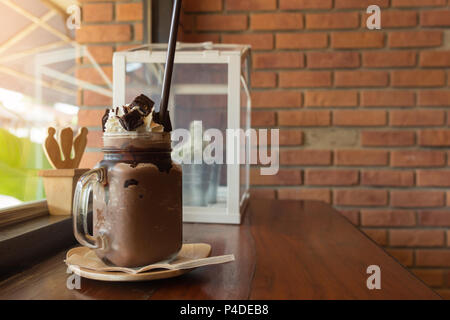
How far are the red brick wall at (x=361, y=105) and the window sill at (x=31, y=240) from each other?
109cm

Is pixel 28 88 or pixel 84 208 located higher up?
pixel 28 88

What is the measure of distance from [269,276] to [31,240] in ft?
1.34

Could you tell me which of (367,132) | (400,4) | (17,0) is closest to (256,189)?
(367,132)

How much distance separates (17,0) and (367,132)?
4.60ft

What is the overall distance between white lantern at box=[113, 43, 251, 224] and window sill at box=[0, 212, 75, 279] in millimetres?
333

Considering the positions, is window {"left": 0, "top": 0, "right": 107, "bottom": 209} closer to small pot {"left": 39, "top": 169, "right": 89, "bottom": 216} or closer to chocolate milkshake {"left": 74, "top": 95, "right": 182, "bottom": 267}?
small pot {"left": 39, "top": 169, "right": 89, "bottom": 216}

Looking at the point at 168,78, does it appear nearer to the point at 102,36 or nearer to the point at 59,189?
the point at 59,189

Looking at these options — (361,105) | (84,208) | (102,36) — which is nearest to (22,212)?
(84,208)

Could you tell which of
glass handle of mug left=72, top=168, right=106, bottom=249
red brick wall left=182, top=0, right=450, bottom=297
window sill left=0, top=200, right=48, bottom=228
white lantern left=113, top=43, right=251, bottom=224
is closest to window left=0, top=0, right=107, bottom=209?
window sill left=0, top=200, right=48, bottom=228

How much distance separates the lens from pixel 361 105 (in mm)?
1678

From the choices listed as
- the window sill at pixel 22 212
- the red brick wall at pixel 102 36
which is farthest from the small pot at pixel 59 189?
the red brick wall at pixel 102 36

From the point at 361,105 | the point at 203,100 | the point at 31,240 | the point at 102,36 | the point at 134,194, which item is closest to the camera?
the point at 134,194

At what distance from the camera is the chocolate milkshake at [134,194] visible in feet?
1.73

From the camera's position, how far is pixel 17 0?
84 centimetres
